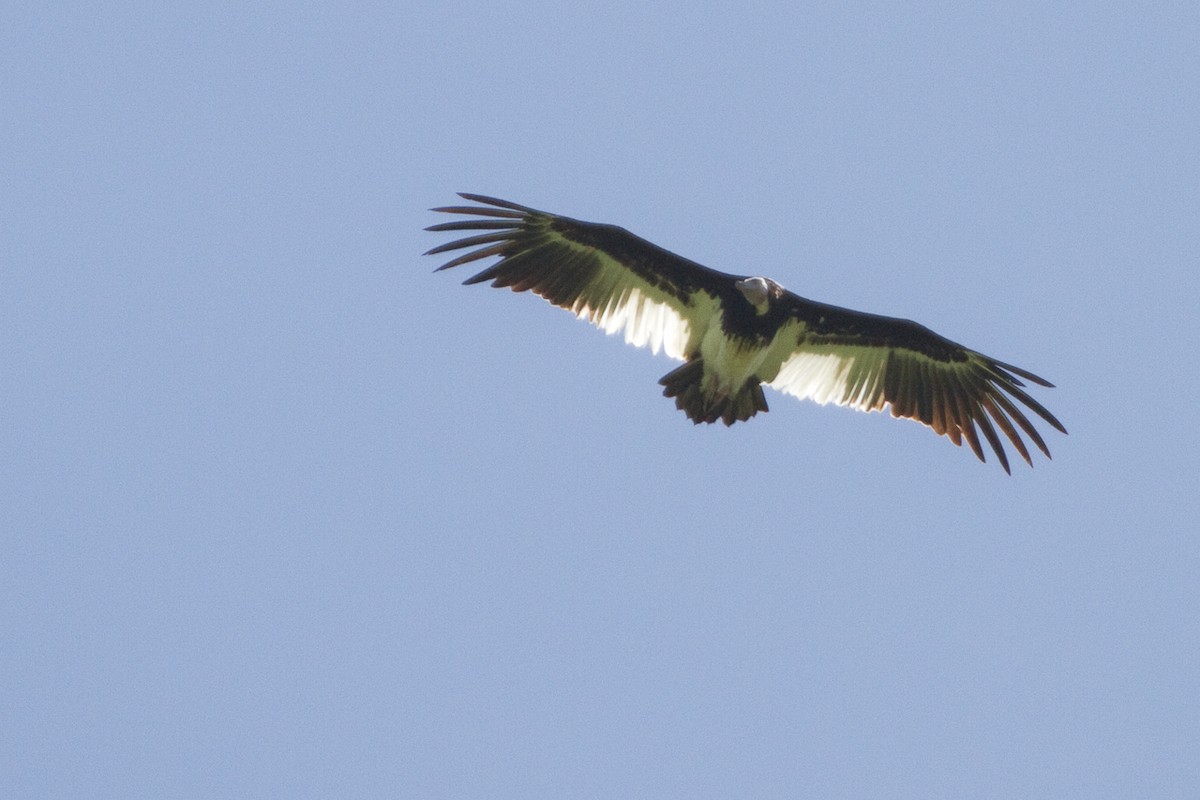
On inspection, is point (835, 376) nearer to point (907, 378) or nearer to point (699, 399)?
point (907, 378)

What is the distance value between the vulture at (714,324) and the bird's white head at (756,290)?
0.01m

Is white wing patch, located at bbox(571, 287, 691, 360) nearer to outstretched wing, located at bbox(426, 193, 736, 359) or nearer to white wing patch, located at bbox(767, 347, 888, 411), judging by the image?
outstretched wing, located at bbox(426, 193, 736, 359)

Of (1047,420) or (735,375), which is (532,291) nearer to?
(735,375)

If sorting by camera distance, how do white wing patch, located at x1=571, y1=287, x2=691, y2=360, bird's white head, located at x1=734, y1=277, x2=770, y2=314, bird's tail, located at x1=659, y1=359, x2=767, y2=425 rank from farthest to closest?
white wing patch, located at x1=571, y1=287, x2=691, y2=360, bird's tail, located at x1=659, y1=359, x2=767, y2=425, bird's white head, located at x1=734, y1=277, x2=770, y2=314

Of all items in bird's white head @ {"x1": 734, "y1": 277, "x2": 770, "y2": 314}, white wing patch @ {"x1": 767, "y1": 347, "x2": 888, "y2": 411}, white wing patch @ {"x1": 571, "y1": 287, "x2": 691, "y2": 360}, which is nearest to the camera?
bird's white head @ {"x1": 734, "y1": 277, "x2": 770, "y2": 314}

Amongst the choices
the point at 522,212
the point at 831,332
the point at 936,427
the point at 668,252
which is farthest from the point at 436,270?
the point at 936,427

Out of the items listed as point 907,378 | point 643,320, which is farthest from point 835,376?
point 643,320

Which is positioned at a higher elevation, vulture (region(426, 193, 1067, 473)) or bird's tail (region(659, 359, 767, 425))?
vulture (region(426, 193, 1067, 473))

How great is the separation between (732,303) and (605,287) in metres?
1.09

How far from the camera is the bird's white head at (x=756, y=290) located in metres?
13.0

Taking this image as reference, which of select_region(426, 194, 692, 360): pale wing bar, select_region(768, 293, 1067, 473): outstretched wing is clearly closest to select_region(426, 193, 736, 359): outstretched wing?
select_region(426, 194, 692, 360): pale wing bar

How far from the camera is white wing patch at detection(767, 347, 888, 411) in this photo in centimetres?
1398

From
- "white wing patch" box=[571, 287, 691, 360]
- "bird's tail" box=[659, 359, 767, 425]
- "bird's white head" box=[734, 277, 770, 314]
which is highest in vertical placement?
"bird's white head" box=[734, 277, 770, 314]

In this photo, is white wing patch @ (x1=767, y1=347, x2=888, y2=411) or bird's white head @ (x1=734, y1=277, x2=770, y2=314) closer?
bird's white head @ (x1=734, y1=277, x2=770, y2=314)
